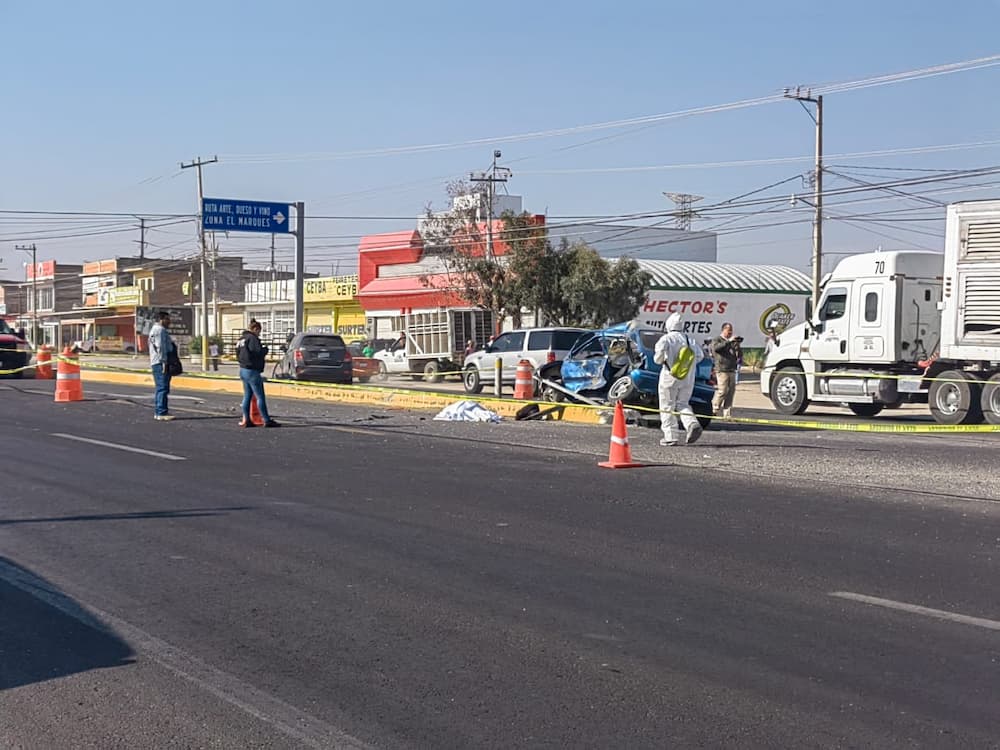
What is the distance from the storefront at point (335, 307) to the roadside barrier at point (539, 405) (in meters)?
34.9

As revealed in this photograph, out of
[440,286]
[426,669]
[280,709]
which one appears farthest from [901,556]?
[440,286]

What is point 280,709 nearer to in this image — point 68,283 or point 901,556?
point 901,556

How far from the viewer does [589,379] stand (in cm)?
2169

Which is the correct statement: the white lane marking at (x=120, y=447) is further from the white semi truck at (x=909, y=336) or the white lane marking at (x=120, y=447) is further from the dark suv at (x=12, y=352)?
the dark suv at (x=12, y=352)

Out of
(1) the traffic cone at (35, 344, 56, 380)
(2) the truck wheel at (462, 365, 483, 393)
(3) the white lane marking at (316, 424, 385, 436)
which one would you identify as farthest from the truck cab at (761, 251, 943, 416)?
(1) the traffic cone at (35, 344, 56, 380)

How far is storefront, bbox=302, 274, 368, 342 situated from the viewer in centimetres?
6838

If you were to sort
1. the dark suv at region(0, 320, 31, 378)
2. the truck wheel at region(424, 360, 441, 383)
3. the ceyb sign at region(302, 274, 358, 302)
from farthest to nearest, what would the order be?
the ceyb sign at region(302, 274, 358, 302) < the truck wheel at region(424, 360, 441, 383) < the dark suv at region(0, 320, 31, 378)

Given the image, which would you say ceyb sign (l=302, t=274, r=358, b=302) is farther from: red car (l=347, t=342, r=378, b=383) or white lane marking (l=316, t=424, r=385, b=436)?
white lane marking (l=316, t=424, r=385, b=436)

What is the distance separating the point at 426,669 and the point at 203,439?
11.9 meters

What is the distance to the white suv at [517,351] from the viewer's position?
29802mm

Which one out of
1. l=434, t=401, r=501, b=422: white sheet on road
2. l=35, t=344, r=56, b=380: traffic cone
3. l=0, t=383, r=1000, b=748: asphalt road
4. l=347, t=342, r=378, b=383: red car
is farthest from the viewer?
l=347, t=342, r=378, b=383: red car

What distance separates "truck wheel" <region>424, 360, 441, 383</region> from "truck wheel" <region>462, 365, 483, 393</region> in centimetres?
987

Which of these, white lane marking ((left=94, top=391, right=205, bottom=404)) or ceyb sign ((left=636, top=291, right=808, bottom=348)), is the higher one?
ceyb sign ((left=636, top=291, right=808, bottom=348))

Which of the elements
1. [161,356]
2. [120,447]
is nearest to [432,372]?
[161,356]
